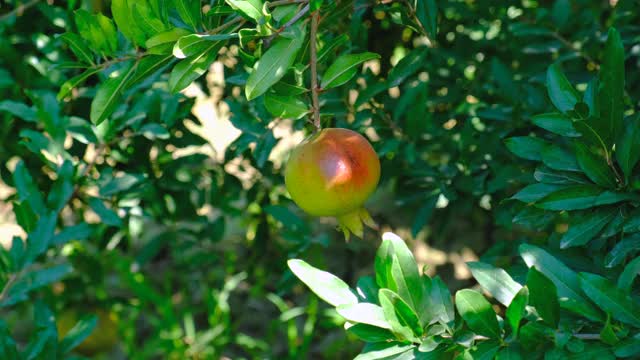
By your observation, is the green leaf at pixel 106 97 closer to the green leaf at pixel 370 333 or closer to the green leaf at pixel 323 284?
the green leaf at pixel 323 284

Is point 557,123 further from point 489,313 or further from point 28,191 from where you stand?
point 28,191

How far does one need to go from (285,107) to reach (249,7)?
0.14m

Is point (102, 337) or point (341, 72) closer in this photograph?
point (341, 72)

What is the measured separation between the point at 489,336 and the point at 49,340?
0.85 m

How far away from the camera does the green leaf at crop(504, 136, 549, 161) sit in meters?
1.04

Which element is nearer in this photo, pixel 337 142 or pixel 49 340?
pixel 337 142

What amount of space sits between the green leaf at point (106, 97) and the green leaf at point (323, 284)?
280 millimetres

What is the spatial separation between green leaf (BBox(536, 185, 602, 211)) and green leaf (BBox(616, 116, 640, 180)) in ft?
0.15

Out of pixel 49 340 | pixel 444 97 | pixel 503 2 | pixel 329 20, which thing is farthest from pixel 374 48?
pixel 49 340

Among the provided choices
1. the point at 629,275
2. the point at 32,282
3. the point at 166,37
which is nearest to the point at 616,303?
the point at 629,275

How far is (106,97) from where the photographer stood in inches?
35.8

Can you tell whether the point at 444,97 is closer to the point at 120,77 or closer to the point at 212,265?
the point at 120,77

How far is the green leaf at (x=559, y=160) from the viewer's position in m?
0.98

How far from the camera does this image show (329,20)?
3.32 feet
